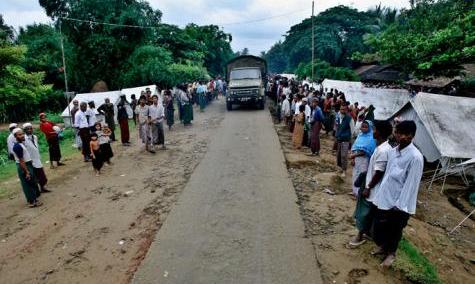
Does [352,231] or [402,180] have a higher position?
[402,180]

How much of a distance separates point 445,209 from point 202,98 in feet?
50.2

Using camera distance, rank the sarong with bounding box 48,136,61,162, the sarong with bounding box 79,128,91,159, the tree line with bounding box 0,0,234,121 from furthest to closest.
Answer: the tree line with bounding box 0,0,234,121 < the sarong with bounding box 79,128,91,159 < the sarong with bounding box 48,136,61,162

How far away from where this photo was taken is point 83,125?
1012cm

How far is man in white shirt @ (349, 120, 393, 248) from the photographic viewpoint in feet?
14.7

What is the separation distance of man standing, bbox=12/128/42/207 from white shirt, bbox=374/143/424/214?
6.31 metres

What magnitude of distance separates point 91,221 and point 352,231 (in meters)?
4.35

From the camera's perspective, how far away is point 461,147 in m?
9.36

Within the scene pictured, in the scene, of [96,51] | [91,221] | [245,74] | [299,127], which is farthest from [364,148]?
[96,51]

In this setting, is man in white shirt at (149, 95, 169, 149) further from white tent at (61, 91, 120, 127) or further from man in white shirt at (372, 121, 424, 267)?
man in white shirt at (372, 121, 424, 267)

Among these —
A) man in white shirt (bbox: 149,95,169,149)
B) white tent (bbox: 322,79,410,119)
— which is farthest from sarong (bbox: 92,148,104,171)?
white tent (bbox: 322,79,410,119)

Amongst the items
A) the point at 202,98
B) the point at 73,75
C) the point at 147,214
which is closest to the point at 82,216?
the point at 147,214

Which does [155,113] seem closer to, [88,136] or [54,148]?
[88,136]

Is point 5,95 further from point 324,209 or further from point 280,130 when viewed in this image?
point 324,209

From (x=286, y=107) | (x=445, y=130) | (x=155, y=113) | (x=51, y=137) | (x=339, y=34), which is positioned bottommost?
(x=445, y=130)
